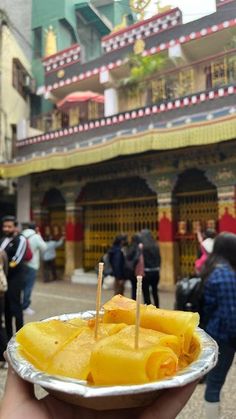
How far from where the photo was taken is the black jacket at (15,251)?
4312mm

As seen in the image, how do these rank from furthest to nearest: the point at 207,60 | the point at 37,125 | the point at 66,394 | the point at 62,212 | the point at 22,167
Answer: the point at 37,125, the point at 62,212, the point at 22,167, the point at 207,60, the point at 66,394

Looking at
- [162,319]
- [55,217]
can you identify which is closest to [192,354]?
[162,319]

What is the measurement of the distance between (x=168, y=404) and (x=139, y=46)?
10279 mm

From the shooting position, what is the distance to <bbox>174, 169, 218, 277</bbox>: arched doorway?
902 cm

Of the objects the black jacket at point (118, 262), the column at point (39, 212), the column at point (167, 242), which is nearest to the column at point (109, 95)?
the column at point (167, 242)

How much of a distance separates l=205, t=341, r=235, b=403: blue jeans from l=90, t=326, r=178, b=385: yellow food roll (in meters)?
1.78

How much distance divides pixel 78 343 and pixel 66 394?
18cm

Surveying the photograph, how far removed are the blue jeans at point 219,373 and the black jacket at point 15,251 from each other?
104 inches

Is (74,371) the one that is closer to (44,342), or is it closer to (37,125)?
(44,342)

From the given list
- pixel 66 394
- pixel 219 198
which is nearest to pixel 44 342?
pixel 66 394

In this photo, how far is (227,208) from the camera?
8320 mm

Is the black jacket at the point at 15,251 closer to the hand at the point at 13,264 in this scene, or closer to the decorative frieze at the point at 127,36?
the hand at the point at 13,264

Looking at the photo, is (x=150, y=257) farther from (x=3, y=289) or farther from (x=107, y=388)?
(x=107, y=388)

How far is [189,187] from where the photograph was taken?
9297 mm
